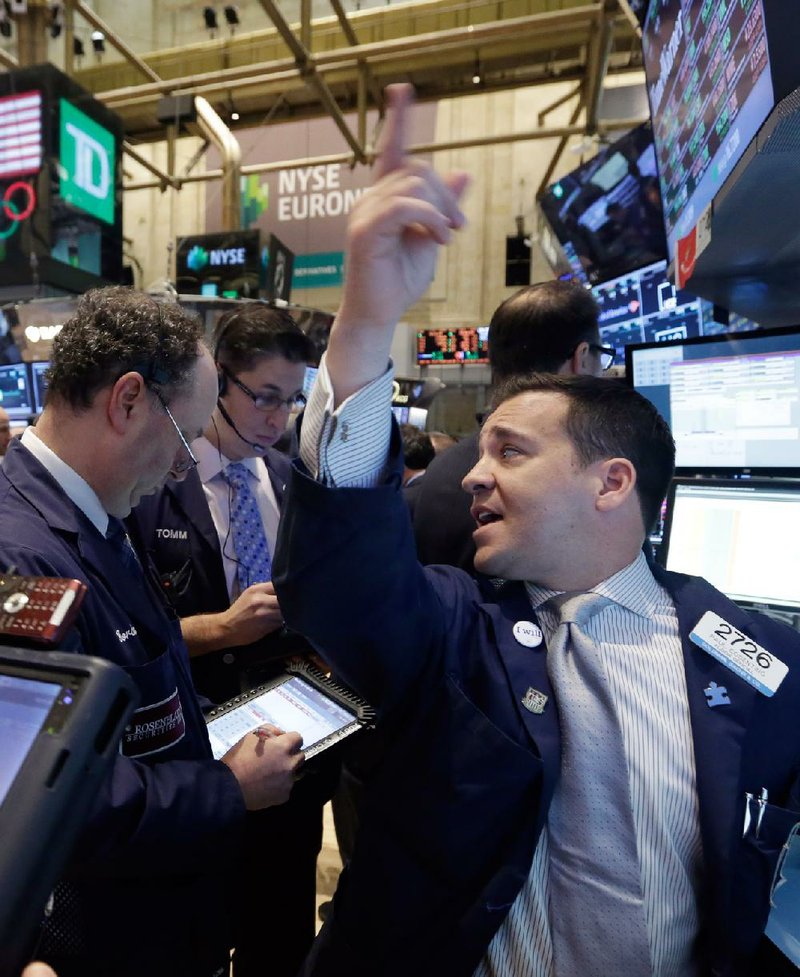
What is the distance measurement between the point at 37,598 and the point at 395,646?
0.47 m

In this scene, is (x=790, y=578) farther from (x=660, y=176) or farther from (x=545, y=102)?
(x=545, y=102)

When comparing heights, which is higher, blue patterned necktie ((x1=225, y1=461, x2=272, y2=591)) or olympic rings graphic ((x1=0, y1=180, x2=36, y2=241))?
olympic rings graphic ((x1=0, y1=180, x2=36, y2=241))

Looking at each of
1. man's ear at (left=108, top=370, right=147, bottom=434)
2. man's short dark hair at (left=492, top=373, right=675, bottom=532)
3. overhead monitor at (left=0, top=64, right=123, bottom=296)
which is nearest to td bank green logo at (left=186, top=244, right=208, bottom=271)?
overhead monitor at (left=0, top=64, right=123, bottom=296)

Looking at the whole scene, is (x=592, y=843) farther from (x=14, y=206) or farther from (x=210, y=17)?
(x=210, y=17)

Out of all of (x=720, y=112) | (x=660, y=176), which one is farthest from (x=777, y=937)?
(x=660, y=176)

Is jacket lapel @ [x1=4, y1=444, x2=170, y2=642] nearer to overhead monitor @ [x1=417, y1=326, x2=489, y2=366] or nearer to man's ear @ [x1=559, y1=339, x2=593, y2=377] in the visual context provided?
man's ear @ [x1=559, y1=339, x2=593, y2=377]

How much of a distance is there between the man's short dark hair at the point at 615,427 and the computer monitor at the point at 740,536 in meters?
0.53

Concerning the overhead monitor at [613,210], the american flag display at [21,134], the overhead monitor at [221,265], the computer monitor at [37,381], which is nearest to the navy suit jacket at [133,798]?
the overhead monitor at [613,210]

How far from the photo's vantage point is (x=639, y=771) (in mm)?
958

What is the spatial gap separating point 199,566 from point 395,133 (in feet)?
4.26

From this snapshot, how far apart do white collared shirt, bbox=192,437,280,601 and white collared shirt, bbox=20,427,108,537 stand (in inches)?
25.8

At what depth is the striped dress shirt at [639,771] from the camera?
0.86m

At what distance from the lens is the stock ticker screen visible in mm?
1314

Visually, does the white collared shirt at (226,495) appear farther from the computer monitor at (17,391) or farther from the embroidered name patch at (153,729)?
the computer monitor at (17,391)
